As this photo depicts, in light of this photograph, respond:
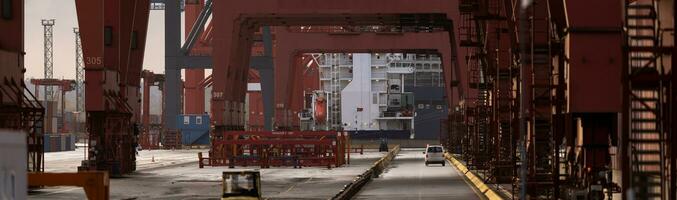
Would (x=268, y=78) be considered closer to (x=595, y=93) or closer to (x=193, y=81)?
(x=193, y=81)

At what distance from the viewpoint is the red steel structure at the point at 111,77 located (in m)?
54.2

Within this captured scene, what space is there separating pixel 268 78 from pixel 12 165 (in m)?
103

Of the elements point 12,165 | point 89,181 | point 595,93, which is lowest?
point 89,181

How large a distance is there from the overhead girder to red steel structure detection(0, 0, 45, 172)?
30887 mm

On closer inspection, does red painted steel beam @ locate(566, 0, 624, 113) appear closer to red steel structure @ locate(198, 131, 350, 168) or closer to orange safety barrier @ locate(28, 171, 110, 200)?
orange safety barrier @ locate(28, 171, 110, 200)

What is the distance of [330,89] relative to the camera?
165 metres

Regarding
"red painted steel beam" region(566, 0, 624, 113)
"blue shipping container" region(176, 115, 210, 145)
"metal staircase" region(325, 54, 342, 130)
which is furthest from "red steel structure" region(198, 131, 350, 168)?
"metal staircase" region(325, 54, 342, 130)

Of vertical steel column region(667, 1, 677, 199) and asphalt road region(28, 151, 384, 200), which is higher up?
Result: vertical steel column region(667, 1, 677, 199)

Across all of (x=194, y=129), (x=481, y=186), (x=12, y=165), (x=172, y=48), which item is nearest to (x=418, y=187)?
(x=481, y=186)

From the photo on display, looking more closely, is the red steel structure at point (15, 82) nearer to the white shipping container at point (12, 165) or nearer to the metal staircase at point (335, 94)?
the white shipping container at point (12, 165)

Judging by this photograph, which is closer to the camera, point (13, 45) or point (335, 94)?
point (13, 45)

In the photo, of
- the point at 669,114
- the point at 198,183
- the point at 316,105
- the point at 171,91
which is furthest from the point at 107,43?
the point at 316,105

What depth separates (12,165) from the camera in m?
11.3

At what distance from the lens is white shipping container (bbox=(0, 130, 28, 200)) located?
10930 mm
